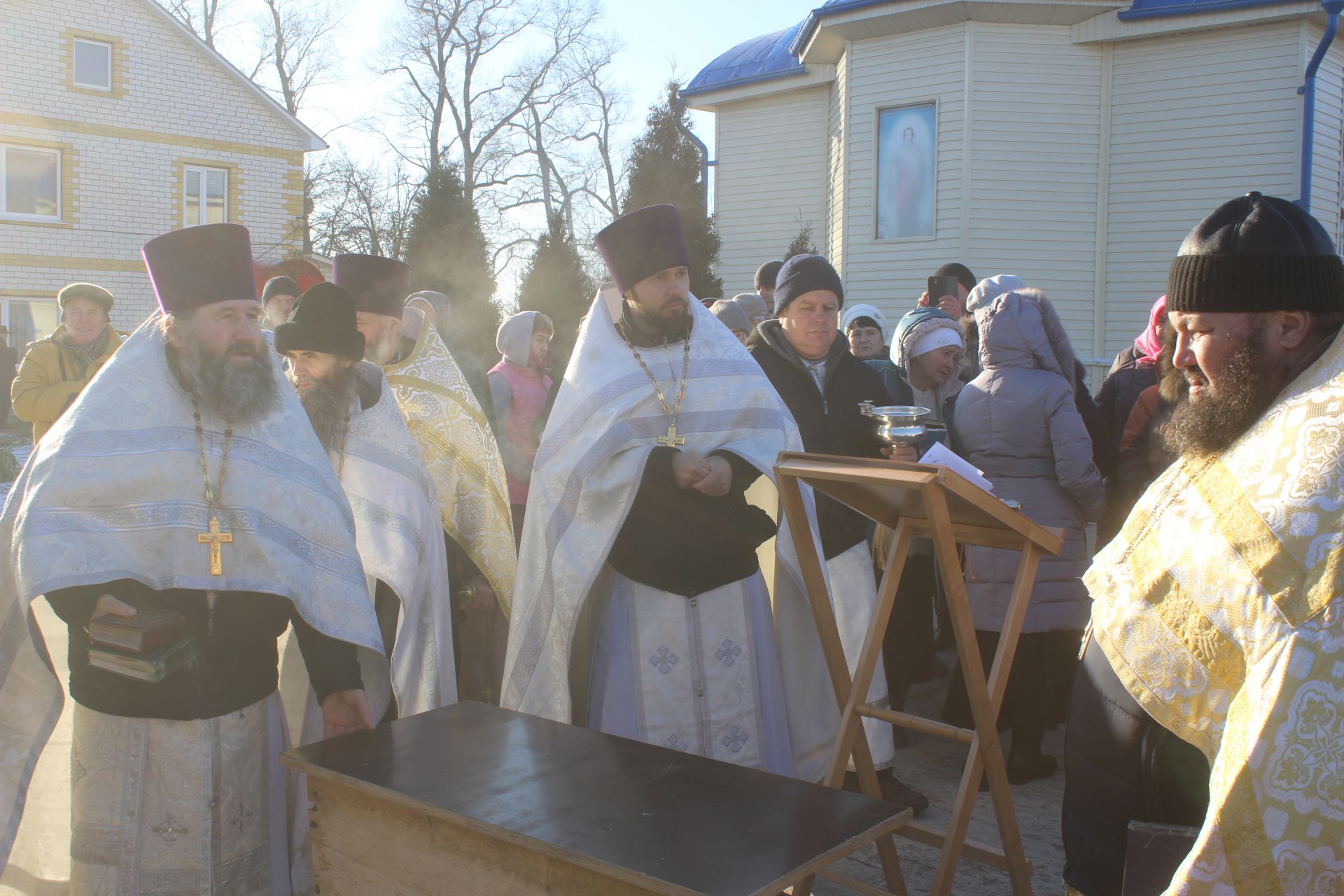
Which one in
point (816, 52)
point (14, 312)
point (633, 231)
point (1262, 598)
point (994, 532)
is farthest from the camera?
point (14, 312)

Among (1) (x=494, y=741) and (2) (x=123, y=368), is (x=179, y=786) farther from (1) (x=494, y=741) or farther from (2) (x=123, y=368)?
(2) (x=123, y=368)

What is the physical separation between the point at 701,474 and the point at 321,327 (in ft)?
4.43

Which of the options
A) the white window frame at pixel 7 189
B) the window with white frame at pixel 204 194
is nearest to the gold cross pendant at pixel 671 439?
the window with white frame at pixel 204 194

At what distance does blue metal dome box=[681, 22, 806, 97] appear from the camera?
15391mm

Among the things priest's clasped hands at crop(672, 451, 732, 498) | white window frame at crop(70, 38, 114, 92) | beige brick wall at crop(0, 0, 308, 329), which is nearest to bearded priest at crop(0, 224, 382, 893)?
priest's clasped hands at crop(672, 451, 732, 498)

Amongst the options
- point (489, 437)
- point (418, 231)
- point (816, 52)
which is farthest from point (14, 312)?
point (489, 437)

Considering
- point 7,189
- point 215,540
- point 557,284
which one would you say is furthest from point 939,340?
point 7,189

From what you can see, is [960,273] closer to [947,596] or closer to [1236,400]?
[947,596]

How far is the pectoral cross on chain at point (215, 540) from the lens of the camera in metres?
2.61

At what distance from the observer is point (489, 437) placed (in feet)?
14.0

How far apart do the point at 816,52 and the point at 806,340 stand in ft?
37.6

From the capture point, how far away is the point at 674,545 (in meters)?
3.39

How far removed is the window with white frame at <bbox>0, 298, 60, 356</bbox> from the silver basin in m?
21.6

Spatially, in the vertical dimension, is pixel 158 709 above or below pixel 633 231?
below
